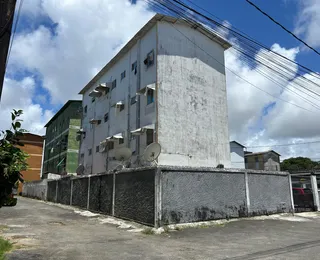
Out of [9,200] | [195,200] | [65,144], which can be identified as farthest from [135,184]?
[65,144]

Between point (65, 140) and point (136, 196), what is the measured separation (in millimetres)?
28781

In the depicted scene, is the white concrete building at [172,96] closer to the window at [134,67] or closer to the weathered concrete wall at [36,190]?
the window at [134,67]

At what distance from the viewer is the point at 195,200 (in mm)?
10406

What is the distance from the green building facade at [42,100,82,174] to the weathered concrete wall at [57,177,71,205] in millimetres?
14632

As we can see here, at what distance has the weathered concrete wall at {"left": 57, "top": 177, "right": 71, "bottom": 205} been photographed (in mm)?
18656

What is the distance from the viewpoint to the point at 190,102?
19.1m

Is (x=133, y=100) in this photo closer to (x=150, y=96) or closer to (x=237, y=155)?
(x=150, y=96)

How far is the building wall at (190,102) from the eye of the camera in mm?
17875

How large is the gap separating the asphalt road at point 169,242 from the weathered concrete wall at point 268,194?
6.07 ft

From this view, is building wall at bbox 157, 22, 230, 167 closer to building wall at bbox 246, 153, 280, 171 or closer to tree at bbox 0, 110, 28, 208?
tree at bbox 0, 110, 28, 208

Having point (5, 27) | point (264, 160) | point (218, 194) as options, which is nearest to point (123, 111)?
point (218, 194)

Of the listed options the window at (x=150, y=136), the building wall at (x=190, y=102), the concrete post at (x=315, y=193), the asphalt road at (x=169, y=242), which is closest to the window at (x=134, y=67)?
the building wall at (x=190, y=102)

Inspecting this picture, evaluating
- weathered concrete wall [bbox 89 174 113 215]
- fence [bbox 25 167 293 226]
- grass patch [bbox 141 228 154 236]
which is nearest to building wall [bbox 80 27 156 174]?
weathered concrete wall [bbox 89 174 113 215]

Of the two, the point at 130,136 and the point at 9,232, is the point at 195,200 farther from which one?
the point at 130,136
